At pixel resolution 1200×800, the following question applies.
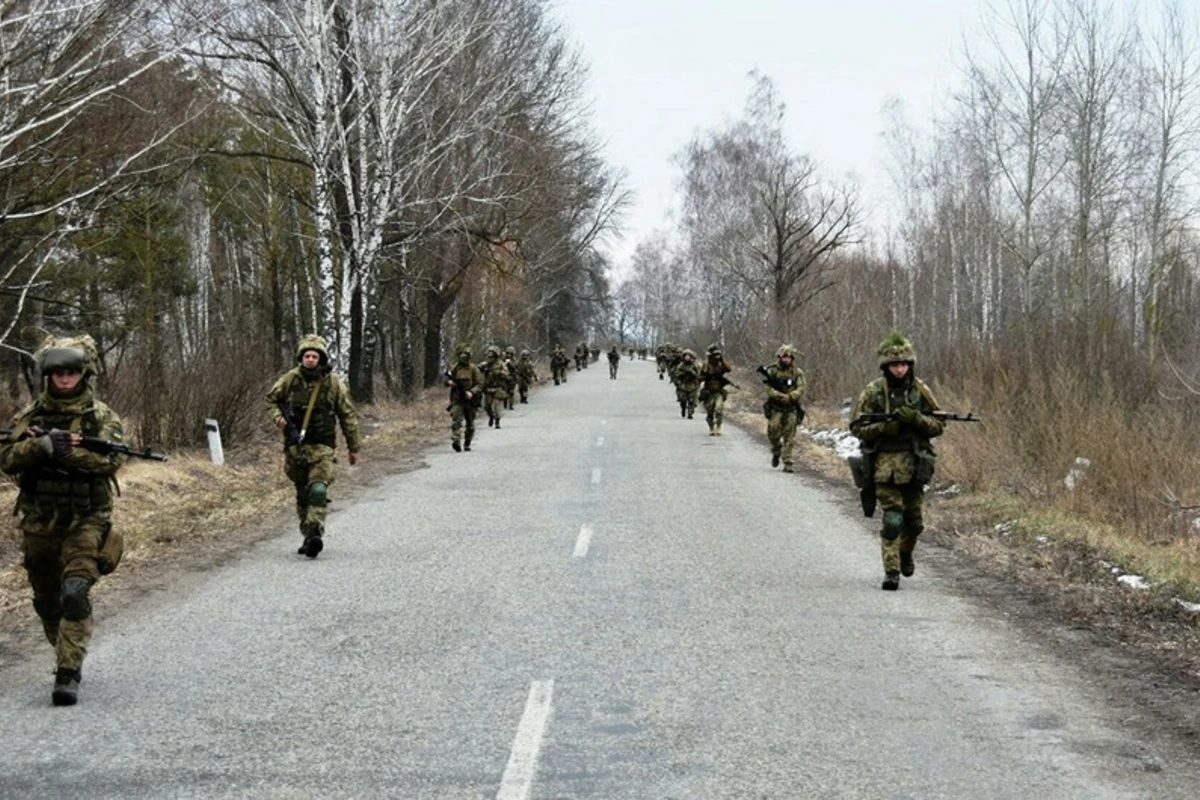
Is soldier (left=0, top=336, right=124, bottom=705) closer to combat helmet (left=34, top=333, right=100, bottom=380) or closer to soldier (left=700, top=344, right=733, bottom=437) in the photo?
combat helmet (left=34, top=333, right=100, bottom=380)

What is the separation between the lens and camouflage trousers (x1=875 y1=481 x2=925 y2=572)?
354 inches

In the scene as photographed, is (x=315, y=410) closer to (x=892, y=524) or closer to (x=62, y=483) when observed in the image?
(x=62, y=483)

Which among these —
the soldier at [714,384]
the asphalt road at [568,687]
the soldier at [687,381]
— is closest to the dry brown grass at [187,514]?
the asphalt road at [568,687]

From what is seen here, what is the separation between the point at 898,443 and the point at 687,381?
67.4 feet

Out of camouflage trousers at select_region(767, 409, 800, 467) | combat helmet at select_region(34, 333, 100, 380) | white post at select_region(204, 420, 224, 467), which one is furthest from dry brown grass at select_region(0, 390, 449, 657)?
camouflage trousers at select_region(767, 409, 800, 467)

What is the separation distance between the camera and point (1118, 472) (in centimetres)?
1300

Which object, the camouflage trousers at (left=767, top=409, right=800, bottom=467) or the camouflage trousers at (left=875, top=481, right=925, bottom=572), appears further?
the camouflage trousers at (left=767, top=409, right=800, bottom=467)

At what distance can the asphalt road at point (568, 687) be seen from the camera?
4.78 metres

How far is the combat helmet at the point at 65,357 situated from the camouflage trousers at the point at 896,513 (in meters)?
5.59

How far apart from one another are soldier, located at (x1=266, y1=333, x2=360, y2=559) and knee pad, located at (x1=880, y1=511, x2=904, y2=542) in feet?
15.0

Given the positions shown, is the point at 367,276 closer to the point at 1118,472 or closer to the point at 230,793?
the point at 1118,472

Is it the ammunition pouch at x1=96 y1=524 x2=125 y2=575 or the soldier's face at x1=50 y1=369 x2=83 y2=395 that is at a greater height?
the soldier's face at x1=50 y1=369 x2=83 y2=395

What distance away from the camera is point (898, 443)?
9.08m

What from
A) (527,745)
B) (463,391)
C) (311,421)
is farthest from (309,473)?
(463,391)
